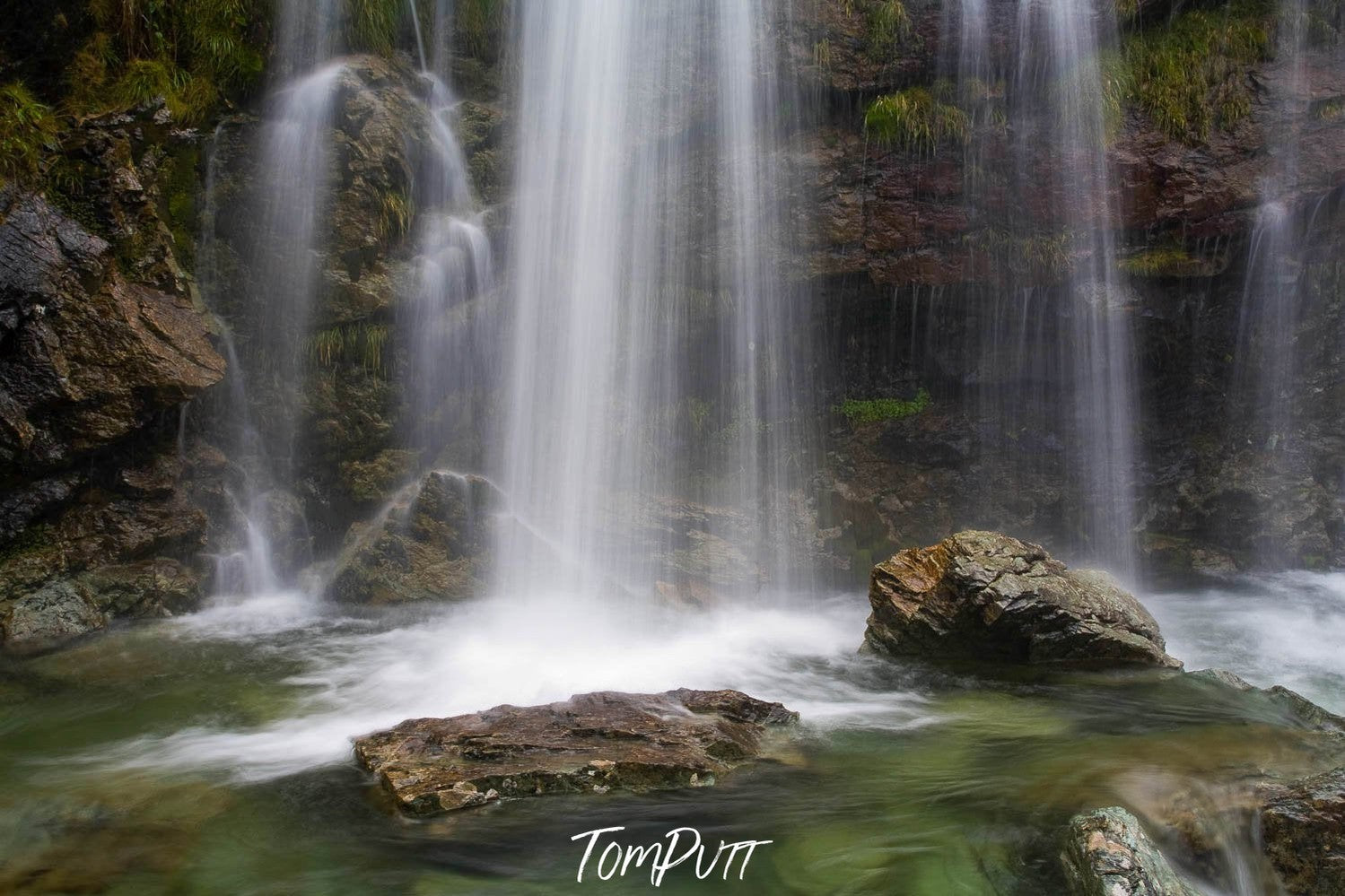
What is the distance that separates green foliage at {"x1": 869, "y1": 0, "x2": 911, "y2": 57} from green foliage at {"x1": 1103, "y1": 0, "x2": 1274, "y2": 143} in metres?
3.00

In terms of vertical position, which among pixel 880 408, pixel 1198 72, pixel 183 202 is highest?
pixel 1198 72

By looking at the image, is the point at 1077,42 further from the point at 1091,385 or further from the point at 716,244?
the point at 716,244

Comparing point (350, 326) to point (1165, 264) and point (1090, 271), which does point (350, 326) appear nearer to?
point (1090, 271)

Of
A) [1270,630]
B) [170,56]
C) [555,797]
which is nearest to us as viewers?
[555,797]

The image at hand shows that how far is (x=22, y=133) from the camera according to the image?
9.48 meters

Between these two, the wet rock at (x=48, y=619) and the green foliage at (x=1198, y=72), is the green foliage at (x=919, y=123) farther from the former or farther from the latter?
the wet rock at (x=48, y=619)

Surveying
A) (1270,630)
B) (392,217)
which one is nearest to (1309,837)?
Answer: (1270,630)

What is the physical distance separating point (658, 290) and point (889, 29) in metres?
5.26

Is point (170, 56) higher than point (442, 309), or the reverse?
point (170, 56)

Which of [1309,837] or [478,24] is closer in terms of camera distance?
[1309,837]

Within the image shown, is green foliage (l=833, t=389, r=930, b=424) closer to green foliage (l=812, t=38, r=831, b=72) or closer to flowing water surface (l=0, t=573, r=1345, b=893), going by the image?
flowing water surface (l=0, t=573, r=1345, b=893)

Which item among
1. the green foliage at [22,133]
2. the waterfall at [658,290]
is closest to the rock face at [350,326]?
the waterfall at [658,290]

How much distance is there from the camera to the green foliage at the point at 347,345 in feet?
37.0

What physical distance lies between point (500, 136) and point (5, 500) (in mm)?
8152
